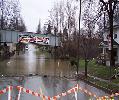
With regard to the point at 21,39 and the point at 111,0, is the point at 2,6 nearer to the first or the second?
the point at 21,39

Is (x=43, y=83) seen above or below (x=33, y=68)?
above

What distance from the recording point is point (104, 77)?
1403 inches

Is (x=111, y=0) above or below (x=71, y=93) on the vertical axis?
above

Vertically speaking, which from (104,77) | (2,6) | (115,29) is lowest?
(104,77)

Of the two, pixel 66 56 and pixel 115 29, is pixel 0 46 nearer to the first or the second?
pixel 66 56

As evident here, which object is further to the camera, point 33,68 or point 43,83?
point 33,68

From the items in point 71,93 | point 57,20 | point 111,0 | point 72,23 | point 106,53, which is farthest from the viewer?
point 57,20

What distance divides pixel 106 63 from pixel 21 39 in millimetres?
25331

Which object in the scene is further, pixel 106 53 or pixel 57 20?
pixel 57 20

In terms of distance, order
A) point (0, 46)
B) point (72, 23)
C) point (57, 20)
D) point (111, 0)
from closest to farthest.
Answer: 1. point (111, 0)
2. point (0, 46)
3. point (72, 23)
4. point (57, 20)

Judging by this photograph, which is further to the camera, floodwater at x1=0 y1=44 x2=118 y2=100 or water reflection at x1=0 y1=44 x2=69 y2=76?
water reflection at x1=0 y1=44 x2=69 y2=76

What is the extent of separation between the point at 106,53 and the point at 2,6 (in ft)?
92.9

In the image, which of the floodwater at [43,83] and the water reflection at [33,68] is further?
the water reflection at [33,68]

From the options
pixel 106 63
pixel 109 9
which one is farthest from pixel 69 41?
pixel 109 9
